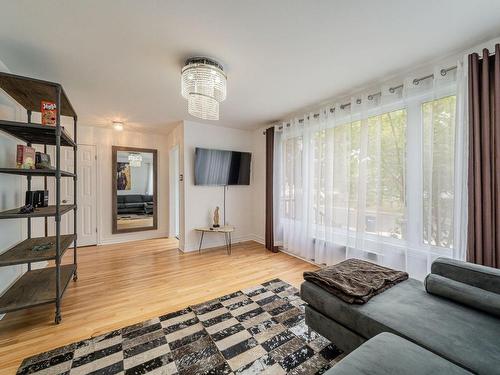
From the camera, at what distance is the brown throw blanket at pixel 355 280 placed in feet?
4.84

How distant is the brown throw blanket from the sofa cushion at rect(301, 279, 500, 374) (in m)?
0.04

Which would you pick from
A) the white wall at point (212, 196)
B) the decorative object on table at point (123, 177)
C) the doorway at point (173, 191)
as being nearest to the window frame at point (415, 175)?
the white wall at point (212, 196)

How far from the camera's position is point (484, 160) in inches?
66.8

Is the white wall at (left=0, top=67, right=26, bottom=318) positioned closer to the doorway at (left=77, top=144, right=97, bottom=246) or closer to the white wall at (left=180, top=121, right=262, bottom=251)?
the doorway at (left=77, top=144, right=97, bottom=246)

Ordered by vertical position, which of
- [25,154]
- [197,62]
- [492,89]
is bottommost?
[25,154]

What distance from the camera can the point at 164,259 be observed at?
11.5ft

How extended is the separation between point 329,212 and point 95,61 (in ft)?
10.1

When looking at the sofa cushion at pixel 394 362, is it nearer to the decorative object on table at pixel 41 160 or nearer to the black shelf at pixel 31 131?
the black shelf at pixel 31 131

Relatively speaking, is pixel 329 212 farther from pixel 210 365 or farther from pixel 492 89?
pixel 210 365

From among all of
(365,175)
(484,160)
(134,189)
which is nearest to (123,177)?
(134,189)

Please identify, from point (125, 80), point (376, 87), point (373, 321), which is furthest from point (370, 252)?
point (125, 80)

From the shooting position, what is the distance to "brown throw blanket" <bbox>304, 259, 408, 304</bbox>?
1.48 metres

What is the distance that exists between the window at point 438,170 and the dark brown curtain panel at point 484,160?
0.51ft

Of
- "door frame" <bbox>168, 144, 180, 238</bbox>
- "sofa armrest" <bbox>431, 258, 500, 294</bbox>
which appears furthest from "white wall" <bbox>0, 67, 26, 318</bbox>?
"sofa armrest" <bbox>431, 258, 500, 294</bbox>
